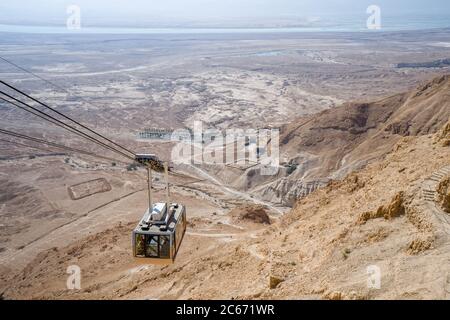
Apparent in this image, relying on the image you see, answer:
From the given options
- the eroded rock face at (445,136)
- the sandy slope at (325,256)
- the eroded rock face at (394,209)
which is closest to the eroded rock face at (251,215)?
the sandy slope at (325,256)

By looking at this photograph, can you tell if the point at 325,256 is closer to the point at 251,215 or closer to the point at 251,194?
the point at 251,215

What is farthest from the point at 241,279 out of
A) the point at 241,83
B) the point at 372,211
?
the point at 241,83

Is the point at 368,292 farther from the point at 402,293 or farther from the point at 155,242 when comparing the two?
the point at 155,242

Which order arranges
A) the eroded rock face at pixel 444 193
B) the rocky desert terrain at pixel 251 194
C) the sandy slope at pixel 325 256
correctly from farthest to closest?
the rocky desert terrain at pixel 251 194
the eroded rock face at pixel 444 193
the sandy slope at pixel 325 256

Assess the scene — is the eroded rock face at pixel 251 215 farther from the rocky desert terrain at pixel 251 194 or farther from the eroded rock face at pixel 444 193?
the eroded rock face at pixel 444 193

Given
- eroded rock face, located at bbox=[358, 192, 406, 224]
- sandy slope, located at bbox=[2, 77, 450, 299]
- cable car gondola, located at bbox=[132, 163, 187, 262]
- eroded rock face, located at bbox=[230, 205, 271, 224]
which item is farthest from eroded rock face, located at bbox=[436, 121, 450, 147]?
eroded rock face, located at bbox=[230, 205, 271, 224]

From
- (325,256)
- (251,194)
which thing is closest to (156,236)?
(325,256)

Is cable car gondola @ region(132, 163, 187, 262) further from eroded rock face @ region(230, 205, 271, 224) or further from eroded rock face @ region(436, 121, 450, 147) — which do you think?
eroded rock face @ region(230, 205, 271, 224)
